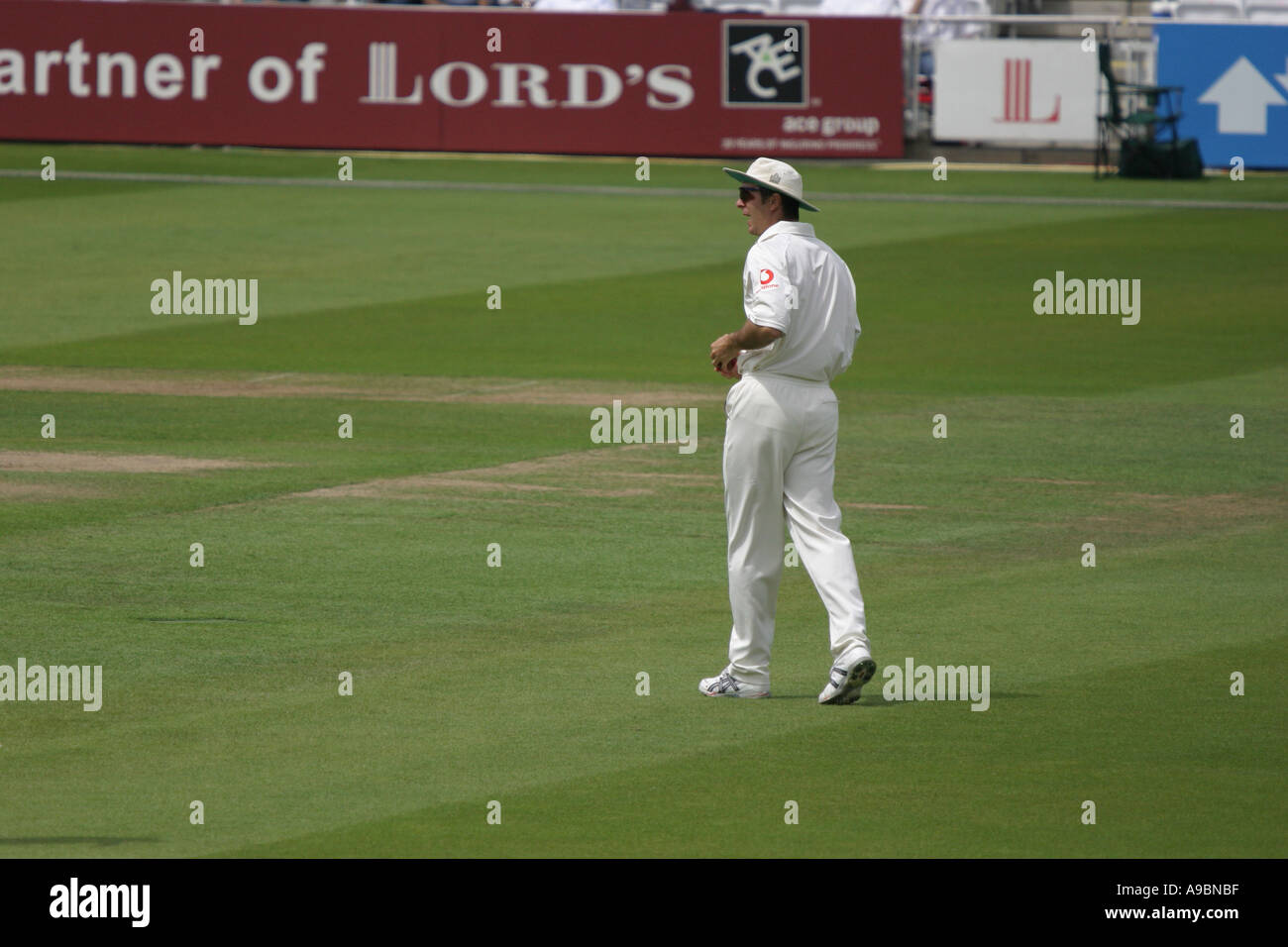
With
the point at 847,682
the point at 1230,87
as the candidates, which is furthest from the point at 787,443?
the point at 1230,87

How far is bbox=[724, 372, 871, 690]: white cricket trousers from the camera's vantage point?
9.58m

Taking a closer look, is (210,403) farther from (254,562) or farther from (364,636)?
(364,636)

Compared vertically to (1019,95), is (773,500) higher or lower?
lower

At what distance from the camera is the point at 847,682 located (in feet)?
31.2

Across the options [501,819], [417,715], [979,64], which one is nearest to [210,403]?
[417,715]

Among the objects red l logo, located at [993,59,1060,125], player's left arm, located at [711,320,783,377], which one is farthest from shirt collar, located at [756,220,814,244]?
red l logo, located at [993,59,1060,125]

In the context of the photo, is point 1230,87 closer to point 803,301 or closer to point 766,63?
point 766,63

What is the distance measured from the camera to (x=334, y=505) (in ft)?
46.9

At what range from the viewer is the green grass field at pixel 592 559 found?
8.27 m

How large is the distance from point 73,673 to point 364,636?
147 centimetres

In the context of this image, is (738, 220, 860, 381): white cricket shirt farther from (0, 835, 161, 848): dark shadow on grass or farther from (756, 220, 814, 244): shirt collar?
(0, 835, 161, 848): dark shadow on grass

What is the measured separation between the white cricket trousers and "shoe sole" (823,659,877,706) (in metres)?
0.10

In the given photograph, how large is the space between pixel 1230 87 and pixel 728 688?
27.5 meters

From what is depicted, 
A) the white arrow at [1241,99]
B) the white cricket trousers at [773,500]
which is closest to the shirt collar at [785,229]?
the white cricket trousers at [773,500]
